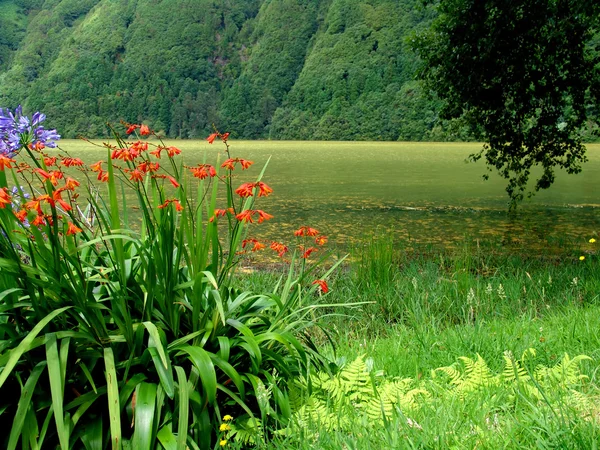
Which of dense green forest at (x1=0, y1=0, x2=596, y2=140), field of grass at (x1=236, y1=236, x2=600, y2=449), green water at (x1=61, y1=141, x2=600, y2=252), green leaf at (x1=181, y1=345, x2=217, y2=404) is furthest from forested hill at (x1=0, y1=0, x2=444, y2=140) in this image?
green leaf at (x1=181, y1=345, x2=217, y2=404)

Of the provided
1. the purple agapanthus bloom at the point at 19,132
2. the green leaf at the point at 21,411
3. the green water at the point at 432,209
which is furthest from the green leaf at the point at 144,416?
the green water at the point at 432,209

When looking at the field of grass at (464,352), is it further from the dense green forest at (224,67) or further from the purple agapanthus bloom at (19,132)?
the dense green forest at (224,67)

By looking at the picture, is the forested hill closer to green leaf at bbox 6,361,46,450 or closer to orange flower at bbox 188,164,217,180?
orange flower at bbox 188,164,217,180

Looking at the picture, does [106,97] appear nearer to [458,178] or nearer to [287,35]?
[287,35]

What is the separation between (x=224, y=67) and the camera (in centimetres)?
16938

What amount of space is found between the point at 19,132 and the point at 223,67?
17438cm

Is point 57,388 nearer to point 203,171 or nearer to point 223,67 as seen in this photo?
point 203,171

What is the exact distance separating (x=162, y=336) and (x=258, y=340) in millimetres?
408

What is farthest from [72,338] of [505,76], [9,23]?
[9,23]

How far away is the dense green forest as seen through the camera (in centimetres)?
11431

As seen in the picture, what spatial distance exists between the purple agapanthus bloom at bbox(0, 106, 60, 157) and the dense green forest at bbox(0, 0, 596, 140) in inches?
3386

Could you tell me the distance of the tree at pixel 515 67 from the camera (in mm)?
8898

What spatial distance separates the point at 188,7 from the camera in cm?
17975

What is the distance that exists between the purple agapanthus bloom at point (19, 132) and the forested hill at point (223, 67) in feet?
278
